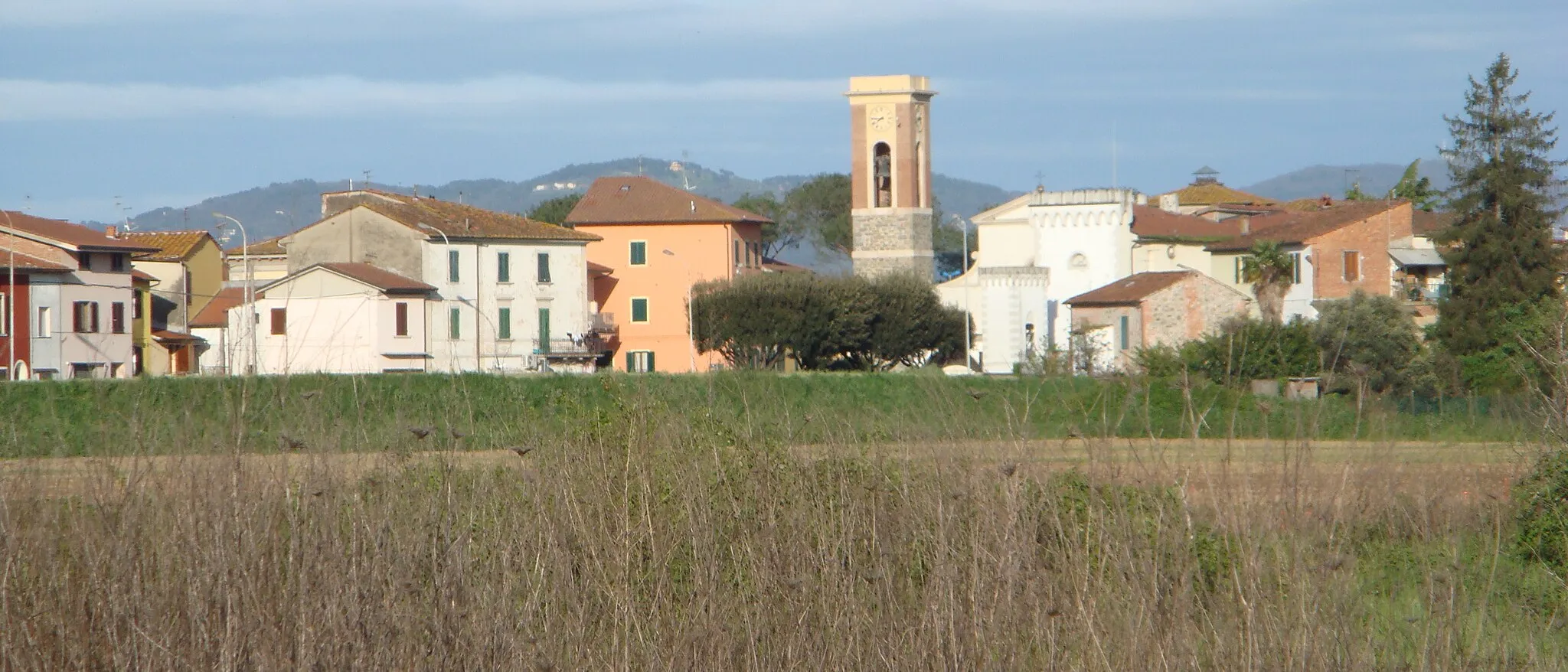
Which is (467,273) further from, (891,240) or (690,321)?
(891,240)

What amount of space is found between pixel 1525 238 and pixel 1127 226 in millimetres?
15818

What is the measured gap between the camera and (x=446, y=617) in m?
5.64

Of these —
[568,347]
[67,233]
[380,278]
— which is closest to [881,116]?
[568,347]

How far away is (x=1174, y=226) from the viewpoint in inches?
2213

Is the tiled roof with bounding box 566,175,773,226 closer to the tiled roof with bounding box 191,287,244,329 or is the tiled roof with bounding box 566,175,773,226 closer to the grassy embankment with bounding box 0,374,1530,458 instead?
the tiled roof with bounding box 191,287,244,329

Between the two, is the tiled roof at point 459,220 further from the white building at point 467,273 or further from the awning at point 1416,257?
the awning at point 1416,257

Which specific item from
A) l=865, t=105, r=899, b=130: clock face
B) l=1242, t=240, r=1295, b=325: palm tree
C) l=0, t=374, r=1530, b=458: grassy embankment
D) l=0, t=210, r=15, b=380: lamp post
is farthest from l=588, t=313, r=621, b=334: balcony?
l=0, t=374, r=1530, b=458: grassy embankment

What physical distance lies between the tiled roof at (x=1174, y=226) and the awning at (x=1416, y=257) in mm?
6446

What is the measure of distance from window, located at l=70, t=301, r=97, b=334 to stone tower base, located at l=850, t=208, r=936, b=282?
27140 mm

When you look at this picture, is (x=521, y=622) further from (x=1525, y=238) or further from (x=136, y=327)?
(x=136, y=327)

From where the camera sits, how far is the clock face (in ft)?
198

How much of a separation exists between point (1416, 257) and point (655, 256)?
2841cm

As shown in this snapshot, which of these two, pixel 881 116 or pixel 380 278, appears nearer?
pixel 380 278

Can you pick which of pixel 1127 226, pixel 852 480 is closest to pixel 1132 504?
pixel 852 480
